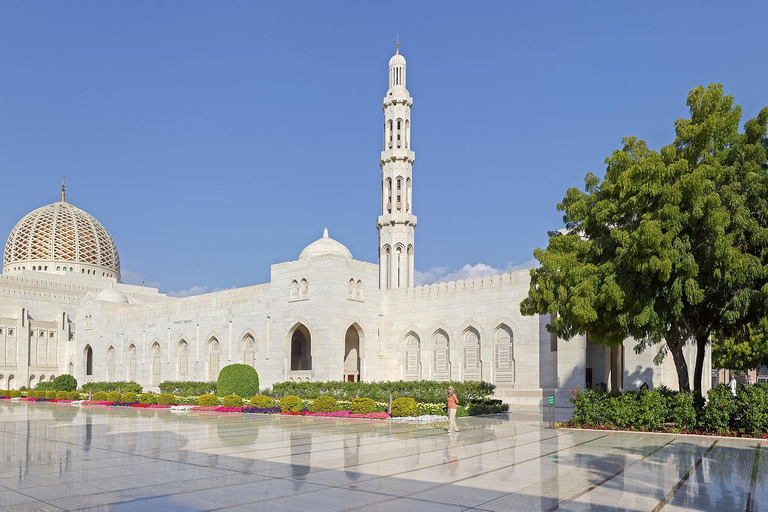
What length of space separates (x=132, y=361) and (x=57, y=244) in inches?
773

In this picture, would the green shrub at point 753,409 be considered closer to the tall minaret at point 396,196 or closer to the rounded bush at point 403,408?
the rounded bush at point 403,408

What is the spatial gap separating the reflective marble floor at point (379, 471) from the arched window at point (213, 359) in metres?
21.7

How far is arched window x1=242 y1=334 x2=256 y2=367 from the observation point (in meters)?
35.7

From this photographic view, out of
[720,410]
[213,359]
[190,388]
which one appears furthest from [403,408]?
[213,359]

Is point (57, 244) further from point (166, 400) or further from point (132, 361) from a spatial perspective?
point (166, 400)

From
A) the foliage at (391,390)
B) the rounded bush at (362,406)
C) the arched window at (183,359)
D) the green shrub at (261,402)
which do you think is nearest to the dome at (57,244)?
the arched window at (183,359)

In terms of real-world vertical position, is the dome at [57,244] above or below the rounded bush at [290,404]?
above

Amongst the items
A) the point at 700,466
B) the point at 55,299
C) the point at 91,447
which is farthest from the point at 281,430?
the point at 55,299

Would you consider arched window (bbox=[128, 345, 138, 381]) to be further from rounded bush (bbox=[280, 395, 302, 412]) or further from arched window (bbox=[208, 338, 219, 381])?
rounded bush (bbox=[280, 395, 302, 412])

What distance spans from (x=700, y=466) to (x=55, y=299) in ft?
179

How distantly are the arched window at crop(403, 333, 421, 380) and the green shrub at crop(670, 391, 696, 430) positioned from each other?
18.0 meters

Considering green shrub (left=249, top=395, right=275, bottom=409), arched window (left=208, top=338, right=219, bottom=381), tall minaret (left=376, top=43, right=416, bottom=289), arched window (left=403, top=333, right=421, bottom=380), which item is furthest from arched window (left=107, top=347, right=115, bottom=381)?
green shrub (left=249, top=395, right=275, bottom=409)

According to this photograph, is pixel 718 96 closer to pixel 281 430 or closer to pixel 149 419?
pixel 281 430

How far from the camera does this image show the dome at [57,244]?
2293 inches
